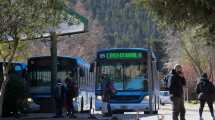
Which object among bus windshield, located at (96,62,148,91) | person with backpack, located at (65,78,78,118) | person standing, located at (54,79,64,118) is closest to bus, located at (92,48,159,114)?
bus windshield, located at (96,62,148,91)

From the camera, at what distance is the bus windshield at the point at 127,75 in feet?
102

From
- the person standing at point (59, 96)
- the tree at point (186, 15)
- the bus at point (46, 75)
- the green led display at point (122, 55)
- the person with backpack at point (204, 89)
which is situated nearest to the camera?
the tree at point (186, 15)

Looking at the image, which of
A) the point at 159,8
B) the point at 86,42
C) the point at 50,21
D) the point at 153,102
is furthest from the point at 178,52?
the point at 159,8

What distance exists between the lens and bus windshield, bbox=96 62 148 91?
31.2 metres

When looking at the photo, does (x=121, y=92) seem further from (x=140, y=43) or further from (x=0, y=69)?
(x=140, y=43)

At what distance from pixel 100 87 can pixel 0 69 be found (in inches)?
191

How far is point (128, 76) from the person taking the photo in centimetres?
3123

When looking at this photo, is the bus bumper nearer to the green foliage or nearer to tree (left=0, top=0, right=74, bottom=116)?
the green foliage

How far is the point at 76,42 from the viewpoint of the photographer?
243 ft

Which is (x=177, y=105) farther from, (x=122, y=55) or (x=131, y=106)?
(x=122, y=55)

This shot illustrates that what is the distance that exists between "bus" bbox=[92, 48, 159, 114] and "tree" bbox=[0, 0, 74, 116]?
6.63 metres

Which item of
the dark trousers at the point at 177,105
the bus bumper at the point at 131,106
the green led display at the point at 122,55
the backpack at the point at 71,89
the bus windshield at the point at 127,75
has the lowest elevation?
the bus bumper at the point at 131,106

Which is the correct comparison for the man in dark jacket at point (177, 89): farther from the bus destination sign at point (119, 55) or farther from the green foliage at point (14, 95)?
the bus destination sign at point (119, 55)

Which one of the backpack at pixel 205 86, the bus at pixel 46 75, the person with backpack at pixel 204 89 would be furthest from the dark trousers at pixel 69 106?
the backpack at pixel 205 86
